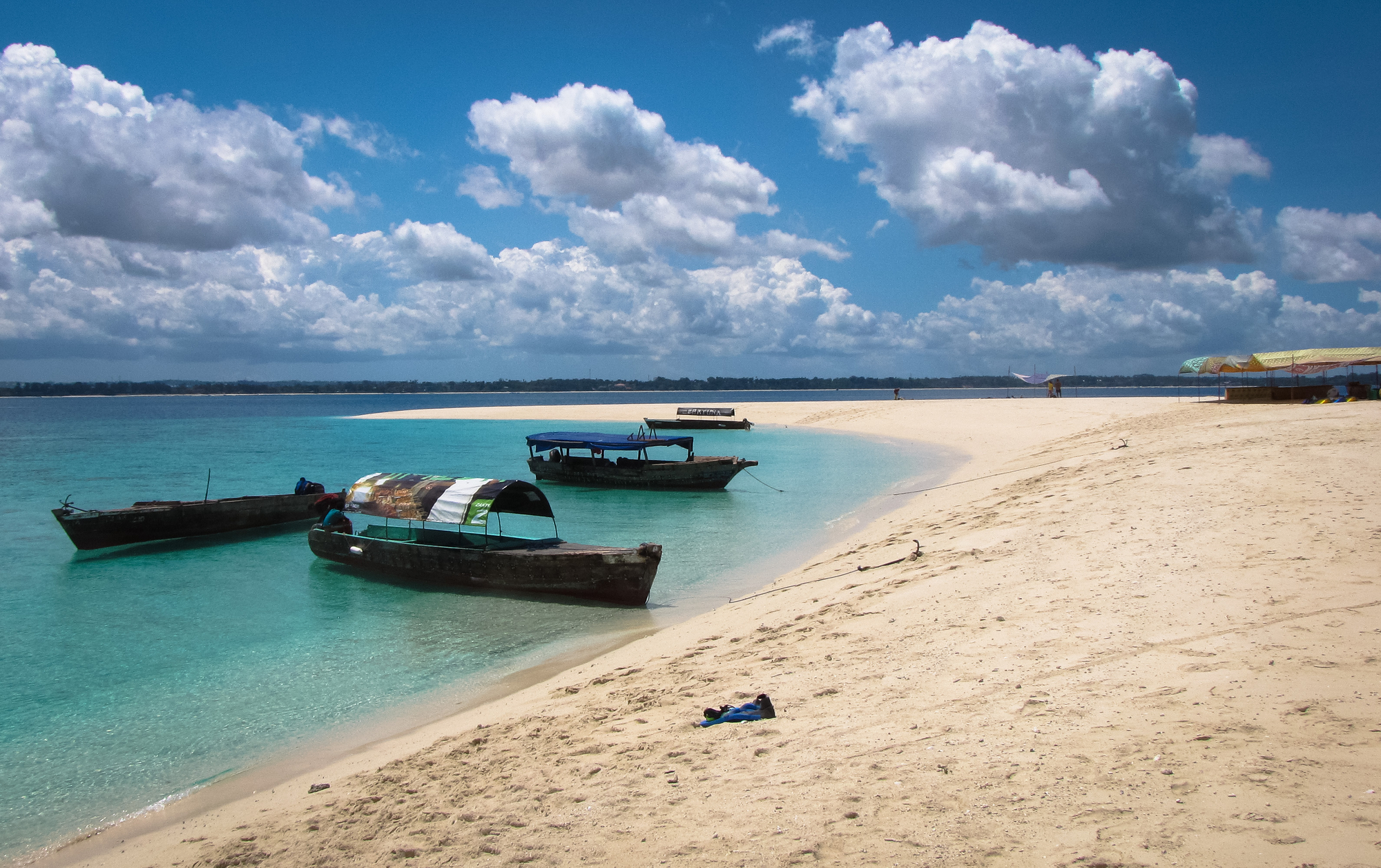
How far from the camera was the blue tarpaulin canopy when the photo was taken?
92.6 ft

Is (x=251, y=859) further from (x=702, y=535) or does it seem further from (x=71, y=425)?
(x=71, y=425)

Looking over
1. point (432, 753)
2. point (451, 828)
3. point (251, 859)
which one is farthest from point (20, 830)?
point (451, 828)

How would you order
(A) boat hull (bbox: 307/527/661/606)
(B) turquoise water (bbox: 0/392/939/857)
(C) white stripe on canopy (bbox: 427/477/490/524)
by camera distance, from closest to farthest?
1. (B) turquoise water (bbox: 0/392/939/857)
2. (A) boat hull (bbox: 307/527/661/606)
3. (C) white stripe on canopy (bbox: 427/477/490/524)

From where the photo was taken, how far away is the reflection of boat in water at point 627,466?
90.2 ft

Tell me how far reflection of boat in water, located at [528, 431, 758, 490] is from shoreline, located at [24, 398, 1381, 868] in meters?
16.4

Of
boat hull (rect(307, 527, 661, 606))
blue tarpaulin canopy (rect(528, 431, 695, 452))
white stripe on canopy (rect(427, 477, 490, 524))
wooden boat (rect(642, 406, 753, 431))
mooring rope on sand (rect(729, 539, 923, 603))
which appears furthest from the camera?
wooden boat (rect(642, 406, 753, 431))

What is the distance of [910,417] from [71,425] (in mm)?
87445


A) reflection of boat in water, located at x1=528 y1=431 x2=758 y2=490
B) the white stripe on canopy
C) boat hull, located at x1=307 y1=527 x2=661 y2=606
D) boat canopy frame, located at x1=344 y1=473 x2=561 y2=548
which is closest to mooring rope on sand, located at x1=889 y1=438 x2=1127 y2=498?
reflection of boat in water, located at x1=528 y1=431 x2=758 y2=490

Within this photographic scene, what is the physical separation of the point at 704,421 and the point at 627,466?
95.8 ft

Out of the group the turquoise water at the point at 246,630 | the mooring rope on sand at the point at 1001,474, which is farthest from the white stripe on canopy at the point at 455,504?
the mooring rope on sand at the point at 1001,474

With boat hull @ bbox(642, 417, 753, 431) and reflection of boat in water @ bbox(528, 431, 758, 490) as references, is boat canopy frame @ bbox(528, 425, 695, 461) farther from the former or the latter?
boat hull @ bbox(642, 417, 753, 431)

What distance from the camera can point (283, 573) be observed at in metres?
17.0

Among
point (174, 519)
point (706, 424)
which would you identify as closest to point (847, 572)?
point (174, 519)

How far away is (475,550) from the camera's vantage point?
13.9 meters
